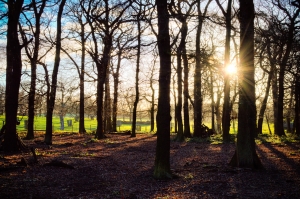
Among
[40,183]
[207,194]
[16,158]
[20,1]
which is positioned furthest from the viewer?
[20,1]

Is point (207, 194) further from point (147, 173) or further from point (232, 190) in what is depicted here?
point (147, 173)

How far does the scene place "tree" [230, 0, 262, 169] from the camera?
368 inches

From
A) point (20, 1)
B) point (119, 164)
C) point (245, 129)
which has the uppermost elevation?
point (20, 1)

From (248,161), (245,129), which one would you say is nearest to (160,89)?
(245,129)

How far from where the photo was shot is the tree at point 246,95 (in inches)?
368

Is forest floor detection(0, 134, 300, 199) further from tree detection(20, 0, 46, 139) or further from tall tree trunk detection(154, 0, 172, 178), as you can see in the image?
tree detection(20, 0, 46, 139)

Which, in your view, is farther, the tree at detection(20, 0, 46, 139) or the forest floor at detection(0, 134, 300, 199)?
the tree at detection(20, 0, 46, 139)

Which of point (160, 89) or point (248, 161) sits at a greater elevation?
point (160, 89)

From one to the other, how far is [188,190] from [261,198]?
1852 mm

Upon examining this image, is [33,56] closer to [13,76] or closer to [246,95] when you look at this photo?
[13,76]

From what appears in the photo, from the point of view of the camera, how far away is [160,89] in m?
8.14

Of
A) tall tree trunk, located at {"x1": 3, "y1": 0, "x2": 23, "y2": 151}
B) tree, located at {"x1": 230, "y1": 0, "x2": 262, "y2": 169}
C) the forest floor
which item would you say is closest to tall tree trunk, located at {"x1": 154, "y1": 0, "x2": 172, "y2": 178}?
the forest floor

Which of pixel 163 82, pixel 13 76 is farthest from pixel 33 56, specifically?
pixel 163 82

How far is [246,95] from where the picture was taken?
9.36 meters
